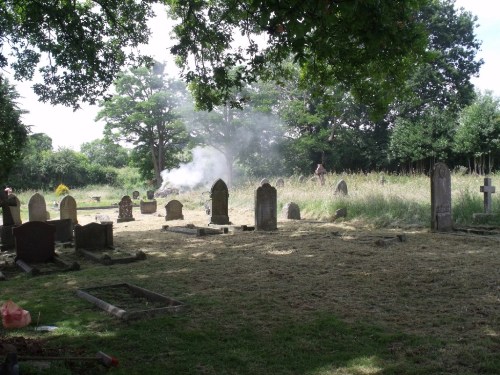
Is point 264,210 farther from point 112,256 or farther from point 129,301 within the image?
point 129,301

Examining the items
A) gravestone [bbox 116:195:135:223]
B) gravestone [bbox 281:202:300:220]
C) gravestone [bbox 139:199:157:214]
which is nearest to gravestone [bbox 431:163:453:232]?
gravestone [bbox 281:202:300:220]

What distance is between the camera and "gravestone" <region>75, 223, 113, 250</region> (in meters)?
10.8

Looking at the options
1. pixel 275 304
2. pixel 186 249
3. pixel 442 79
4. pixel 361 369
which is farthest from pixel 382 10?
pixel 442 79

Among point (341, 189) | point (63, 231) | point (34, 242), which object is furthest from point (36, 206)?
point (341, 189)

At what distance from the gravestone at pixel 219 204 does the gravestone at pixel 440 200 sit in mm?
6786

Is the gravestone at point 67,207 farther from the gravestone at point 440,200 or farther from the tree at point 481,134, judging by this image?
the tree at point 481,134

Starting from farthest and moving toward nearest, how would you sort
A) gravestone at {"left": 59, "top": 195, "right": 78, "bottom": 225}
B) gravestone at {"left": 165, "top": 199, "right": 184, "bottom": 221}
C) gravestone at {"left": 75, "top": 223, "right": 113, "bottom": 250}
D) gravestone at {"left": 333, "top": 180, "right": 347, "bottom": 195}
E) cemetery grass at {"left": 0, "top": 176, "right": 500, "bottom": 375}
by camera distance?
gravestone at {"left": 165, "top": 199, "right": 184, "bottom": 221} < gravestone at {"left": 333, "top": 180, "right": 347, "bottom": 195} < gravestone at {"left": 59, "top": 195, "right": 78, "bottom": 225} < gravestone at {"left": 75, "top": 223, "right": 113, "bottom": 250} < cemetery grass at {"left": 0, "top": 176, "right": 500, "bottom": 375}

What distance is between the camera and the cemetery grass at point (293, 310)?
13.1ft

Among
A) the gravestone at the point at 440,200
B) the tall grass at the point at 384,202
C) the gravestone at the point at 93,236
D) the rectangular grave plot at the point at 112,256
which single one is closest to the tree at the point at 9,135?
the gravestone at the point at 93,236

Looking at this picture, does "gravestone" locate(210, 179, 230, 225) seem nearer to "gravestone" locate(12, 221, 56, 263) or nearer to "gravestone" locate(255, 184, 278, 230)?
"gravestone" locate(255, 184, 278, 230)

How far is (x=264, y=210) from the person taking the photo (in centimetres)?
1405

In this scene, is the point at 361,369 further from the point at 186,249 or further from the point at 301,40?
the point at 186,249

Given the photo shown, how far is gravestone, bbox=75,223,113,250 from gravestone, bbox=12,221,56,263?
1.11 meters

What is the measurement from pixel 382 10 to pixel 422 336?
164 inches
